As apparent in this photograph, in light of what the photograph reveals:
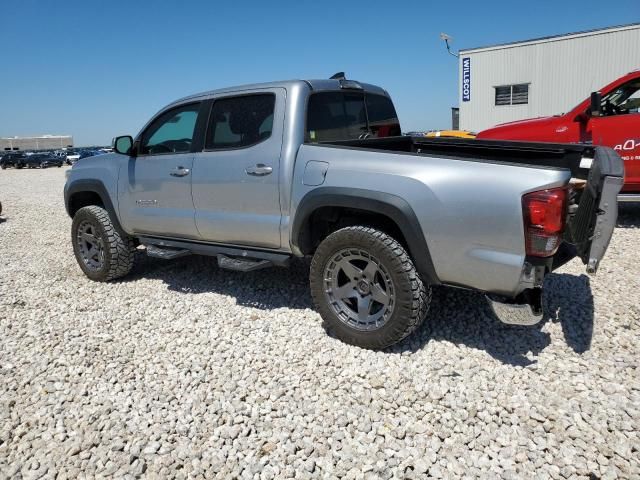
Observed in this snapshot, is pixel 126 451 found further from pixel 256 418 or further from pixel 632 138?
pixel 632 138

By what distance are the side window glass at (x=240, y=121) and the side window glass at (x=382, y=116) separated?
113 centimetres

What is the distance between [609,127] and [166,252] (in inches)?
229

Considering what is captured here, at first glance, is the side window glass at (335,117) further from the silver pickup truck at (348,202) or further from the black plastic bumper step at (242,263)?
the black plastic bumper step at (242,263)

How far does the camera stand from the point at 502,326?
366cm

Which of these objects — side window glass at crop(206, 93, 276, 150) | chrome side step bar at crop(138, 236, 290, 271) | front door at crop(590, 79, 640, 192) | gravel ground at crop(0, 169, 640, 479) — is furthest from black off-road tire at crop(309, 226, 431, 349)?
front door at crop(590, 79, 640, 192)

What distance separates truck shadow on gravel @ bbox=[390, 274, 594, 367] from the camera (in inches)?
132

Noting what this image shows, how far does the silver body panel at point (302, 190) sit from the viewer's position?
275cm

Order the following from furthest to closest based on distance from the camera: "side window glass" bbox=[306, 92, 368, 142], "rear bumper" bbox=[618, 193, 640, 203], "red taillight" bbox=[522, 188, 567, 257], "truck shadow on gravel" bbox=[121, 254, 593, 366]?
"rear bumper" bbox=[618, 193, 640, 203], "side window glass" bbox=[306, 92, 368, 142], "truck shadow on gravel" bbox=[121, 254, 593, 366], "red taillight" bbox=[522, 188, 567, 257]

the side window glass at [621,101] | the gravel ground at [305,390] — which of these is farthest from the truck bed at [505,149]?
the side window glass at [621,101]

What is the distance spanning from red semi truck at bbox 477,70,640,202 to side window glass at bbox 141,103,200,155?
4626 millimetres

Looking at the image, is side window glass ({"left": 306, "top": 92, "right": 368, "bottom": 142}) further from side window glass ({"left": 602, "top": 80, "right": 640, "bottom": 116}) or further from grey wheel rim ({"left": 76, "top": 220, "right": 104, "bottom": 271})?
side window glass ({"left": 602, "top": 80, "right": 640, "bottom": 116})

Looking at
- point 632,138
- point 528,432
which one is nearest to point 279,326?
point 528,432

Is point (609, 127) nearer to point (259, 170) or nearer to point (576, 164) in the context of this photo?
point (576, 164)

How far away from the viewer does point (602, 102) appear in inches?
259
